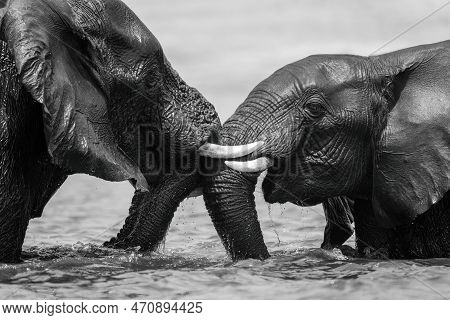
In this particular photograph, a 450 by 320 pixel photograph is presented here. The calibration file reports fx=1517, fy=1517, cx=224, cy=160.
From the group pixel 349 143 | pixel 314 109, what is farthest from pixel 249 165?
pixel 349 143

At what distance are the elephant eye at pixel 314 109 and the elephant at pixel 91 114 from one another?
32.8 inches

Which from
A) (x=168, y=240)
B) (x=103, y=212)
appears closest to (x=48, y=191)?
(x=168, y=240)

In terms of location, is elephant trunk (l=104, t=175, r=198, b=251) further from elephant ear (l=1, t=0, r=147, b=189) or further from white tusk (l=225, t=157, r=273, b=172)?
elephant ear (l=1, t=0, r=147, b=189)

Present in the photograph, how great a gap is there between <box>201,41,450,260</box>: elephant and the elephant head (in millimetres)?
394

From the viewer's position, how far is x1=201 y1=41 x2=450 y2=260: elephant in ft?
42.2

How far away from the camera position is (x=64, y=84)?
37.7 ft

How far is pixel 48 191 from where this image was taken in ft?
42.1

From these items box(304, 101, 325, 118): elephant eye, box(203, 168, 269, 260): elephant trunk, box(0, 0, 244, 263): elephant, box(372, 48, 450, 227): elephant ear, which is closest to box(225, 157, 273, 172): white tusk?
box(203, 168, 269, 260): elephant trunk

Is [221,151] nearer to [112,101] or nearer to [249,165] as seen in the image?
[249,165]

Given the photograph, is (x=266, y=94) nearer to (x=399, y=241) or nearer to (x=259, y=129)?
(x=259, y=129)

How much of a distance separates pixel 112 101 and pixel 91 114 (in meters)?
0.65

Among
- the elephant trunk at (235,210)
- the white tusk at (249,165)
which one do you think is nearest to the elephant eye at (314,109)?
the white tusk at (249,165)

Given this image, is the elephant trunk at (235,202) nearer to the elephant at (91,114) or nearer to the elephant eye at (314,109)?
the elephant at (91,114)

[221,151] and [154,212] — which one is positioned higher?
[221,151]
